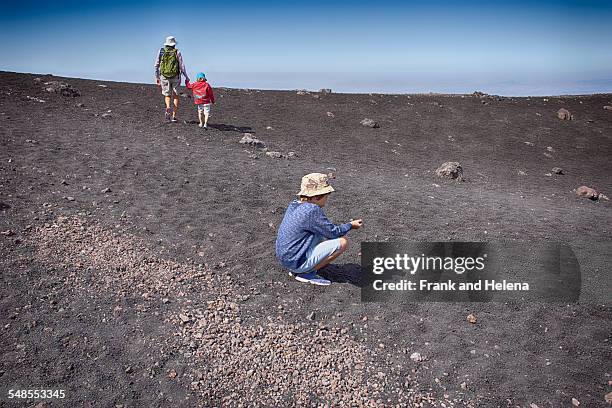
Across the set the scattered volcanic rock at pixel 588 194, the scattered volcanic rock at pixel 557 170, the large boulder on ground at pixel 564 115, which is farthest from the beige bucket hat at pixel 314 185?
the large boulder on ground at pixel 564 115

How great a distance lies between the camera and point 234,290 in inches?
233

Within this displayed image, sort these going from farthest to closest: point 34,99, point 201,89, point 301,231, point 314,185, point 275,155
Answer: point 34,99, point 201,89, point 275,155, point 301,231, point 314,185

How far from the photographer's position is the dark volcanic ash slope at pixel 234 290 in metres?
4.40

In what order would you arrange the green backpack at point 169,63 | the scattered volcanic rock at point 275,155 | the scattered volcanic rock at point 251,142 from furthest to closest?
the scattered volcanic rock at point 251,142, the green backpack at point 169,63, the scattered volcanic rock at point 275,155

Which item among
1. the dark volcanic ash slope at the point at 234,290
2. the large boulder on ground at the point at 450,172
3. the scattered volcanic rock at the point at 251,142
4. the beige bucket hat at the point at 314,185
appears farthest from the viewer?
the scattered volcanic rock at the point at 251,142

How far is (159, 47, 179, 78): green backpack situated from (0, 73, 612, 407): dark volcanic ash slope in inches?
72.9

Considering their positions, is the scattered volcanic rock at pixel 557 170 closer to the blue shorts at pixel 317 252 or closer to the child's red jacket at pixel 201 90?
the child's red jacket at pixel 201 90

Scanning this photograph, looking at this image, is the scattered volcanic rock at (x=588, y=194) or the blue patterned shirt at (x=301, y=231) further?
the scattered volcanic rock at (x=588, y=194)

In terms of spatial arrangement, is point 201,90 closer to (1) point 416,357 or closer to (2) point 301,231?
(2) point 301,231

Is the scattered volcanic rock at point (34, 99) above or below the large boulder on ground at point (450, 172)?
above

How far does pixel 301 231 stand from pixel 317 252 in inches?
14.8

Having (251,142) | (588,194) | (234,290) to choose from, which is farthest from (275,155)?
(588,194)

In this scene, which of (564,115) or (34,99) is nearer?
(34,99)

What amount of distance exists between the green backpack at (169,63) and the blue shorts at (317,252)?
976 cm
